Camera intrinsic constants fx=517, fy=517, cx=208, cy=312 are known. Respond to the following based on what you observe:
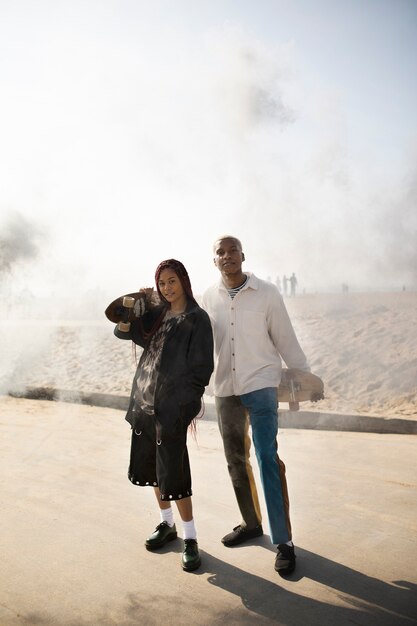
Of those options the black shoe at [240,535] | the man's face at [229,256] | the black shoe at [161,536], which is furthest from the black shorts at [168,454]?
the man's face at [229,256]

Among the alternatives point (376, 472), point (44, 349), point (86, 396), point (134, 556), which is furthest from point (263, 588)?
point (44, 349)

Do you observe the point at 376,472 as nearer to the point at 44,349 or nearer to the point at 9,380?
the point at 9,380

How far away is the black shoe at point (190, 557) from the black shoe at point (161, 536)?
10.9 inches

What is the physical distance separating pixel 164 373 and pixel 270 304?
2.64 feet

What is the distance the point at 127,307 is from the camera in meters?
3.23

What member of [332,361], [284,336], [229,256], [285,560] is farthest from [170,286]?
[332,361]

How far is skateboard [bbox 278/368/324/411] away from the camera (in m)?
3.29

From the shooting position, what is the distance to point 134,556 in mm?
3148

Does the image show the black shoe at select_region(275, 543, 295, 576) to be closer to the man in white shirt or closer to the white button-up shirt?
the man in white shirt

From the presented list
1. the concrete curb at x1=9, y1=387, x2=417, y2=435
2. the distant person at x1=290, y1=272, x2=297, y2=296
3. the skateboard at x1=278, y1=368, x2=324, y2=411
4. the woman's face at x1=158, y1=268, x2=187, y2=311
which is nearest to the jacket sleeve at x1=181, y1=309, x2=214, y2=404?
the woman's face at x1=158, y1=268, x2=187, y2=311

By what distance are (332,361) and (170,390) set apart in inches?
334

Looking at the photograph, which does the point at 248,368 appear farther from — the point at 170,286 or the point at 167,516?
the point at 167,516

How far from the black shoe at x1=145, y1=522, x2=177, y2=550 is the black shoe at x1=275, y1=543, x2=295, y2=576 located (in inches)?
29.6

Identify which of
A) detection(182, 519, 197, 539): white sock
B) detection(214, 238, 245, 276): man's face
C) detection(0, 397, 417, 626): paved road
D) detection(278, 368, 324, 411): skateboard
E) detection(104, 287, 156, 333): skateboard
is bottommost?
detection(0, 397, 417, 626): paved road
